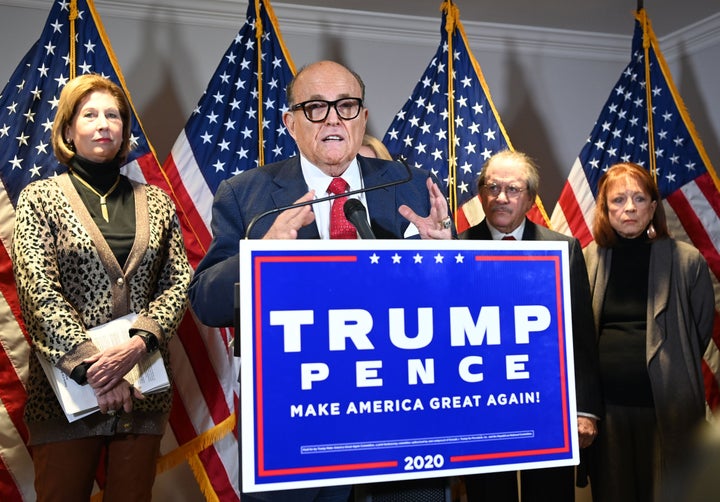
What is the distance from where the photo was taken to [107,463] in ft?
7.94

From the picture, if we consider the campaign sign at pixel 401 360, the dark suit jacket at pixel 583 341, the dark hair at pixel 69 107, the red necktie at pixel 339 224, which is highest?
the dark hair at pixel 69 107

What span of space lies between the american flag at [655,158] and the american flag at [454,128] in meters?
0.34

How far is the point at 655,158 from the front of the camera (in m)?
3.90

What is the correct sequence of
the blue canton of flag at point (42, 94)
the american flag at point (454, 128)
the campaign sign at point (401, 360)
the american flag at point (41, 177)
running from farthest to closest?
the american flag at point (454, 128) < the blue canton of flag at point (42, 94) < the american flag at point (41, 177) < the campaign sign at point (401, 360)

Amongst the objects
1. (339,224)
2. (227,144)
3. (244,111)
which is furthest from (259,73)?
(339,224)

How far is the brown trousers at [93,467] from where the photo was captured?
230 cm

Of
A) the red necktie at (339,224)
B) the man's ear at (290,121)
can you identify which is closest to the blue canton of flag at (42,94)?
the man's ear at (290,121)

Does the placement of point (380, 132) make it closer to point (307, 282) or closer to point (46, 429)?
point (46, 429)

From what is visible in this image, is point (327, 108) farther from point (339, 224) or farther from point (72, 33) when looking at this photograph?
point (72, 33)

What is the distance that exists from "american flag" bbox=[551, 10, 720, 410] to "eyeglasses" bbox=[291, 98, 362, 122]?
2.36 meters

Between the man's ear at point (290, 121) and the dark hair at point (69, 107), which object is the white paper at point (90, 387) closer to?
the dark hair at point (69, 107)

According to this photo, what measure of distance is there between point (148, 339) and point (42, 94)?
123 centimetres

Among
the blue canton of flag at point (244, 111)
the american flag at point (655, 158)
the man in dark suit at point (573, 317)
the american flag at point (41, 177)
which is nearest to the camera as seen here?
the man in dark suit at point (573, 317)

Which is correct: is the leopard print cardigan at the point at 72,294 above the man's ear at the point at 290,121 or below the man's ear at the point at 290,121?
below
